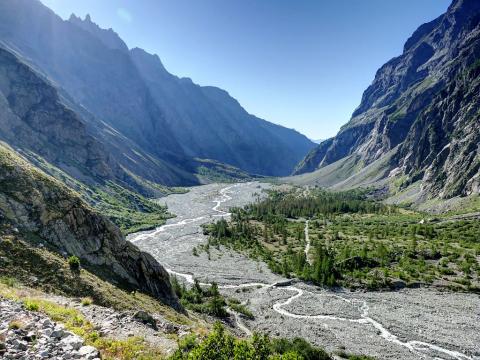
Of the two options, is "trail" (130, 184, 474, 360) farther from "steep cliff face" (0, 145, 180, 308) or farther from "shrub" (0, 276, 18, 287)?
"shrub" (0, 276, 18, 287)

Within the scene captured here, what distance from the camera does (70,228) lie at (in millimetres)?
35281

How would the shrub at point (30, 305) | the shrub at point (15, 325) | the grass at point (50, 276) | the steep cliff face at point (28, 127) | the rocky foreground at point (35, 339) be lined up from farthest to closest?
the steep cliff face at point (28, 127) < the grass at point (50, 276) < the shrub at point (30, 305) < the shrub at point (15, 325) < the rocky foreground at point (35, 339)

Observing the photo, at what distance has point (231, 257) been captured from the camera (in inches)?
3745

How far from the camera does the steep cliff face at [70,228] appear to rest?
105 feet

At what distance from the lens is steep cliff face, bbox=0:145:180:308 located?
105 ft

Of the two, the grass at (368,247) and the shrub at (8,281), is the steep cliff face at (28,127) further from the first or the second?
the shrub at (8,281)

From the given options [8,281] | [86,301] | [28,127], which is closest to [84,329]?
[86,301]

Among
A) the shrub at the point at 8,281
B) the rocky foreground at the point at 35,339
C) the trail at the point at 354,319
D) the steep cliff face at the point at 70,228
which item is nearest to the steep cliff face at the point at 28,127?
the trail at the point at 354,319

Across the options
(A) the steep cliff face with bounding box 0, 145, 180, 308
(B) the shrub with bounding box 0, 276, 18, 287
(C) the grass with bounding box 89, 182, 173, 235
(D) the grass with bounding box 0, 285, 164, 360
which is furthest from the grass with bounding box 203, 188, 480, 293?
(B) the shrub with bounding box 0, 276, 18, 287

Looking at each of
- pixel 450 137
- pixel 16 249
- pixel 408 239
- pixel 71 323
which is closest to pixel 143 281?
pixel 16 249

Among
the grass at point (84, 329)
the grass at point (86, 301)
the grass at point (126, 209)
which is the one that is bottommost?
the grass at point (126, 209)

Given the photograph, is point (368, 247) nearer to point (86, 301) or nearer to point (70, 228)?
A: point (70, 228)

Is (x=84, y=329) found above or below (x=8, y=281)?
above

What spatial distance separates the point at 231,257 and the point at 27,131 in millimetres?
136376
